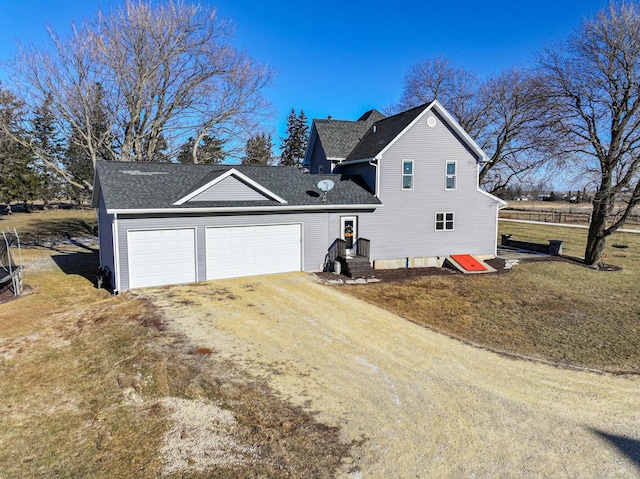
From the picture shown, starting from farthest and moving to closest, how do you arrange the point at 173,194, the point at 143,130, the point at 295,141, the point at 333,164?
the point at 295,141
the point at 143,130
the point at 333,164
the point at 173,194

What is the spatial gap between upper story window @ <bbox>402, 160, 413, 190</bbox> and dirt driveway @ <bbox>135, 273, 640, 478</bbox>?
29.2 ft

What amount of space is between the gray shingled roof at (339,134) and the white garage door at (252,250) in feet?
23.6

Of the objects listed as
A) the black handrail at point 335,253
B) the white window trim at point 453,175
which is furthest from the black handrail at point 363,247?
the white window trim at point 453,175

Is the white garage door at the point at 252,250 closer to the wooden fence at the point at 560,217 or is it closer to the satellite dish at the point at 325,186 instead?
the satellite dish at the point at 325,186

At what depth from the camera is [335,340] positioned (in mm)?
9672

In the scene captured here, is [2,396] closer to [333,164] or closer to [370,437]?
[370,437]

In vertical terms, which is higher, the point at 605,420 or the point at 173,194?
the point at 173,194

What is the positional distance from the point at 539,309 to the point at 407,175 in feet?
28.3

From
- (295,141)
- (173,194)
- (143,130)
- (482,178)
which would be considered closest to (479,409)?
(173,194)

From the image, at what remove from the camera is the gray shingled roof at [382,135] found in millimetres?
18719

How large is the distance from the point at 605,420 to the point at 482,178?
94.6 ft

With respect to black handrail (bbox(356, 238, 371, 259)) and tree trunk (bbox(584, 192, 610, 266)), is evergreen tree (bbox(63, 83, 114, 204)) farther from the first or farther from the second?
tree trunk (bbox(584, 192, 610, 266))

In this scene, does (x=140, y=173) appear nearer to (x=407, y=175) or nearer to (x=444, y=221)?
(x=407, y=175)

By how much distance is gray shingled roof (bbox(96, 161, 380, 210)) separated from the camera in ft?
47.2
